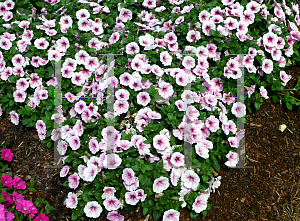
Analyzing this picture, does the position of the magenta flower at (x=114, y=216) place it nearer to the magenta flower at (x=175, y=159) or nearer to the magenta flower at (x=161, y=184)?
the magenta flower at (x=161, y=184)

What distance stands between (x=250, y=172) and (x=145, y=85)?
84.7 inches

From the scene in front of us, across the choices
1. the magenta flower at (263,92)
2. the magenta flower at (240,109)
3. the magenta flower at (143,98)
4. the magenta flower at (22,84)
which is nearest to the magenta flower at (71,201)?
the magenta flower at (143,98)

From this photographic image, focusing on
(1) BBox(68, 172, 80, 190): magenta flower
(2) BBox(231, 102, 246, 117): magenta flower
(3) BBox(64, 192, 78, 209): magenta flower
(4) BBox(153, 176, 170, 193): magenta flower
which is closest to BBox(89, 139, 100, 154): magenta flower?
(1) BBox(68, 172, 80, 190): magenta flower

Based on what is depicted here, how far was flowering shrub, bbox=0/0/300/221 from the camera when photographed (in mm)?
3400

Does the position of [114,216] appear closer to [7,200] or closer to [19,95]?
[7,200]

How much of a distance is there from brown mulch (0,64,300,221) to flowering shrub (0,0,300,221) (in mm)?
271

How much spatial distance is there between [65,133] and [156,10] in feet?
9.07

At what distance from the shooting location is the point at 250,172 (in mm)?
3881

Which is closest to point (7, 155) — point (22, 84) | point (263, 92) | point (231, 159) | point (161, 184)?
point (22, 84)

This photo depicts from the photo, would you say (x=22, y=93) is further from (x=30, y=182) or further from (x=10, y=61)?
(x=30, y=182)

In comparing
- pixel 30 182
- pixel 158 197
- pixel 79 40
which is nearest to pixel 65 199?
pixel 30 182

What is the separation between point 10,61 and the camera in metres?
4.50

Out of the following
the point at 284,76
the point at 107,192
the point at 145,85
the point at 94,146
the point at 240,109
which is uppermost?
the point at 284,76

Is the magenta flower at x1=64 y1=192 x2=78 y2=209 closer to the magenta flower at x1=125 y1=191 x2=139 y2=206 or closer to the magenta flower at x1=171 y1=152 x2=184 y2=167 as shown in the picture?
the magenta flower at x1=125 y1=191 x2=139 y2=206
